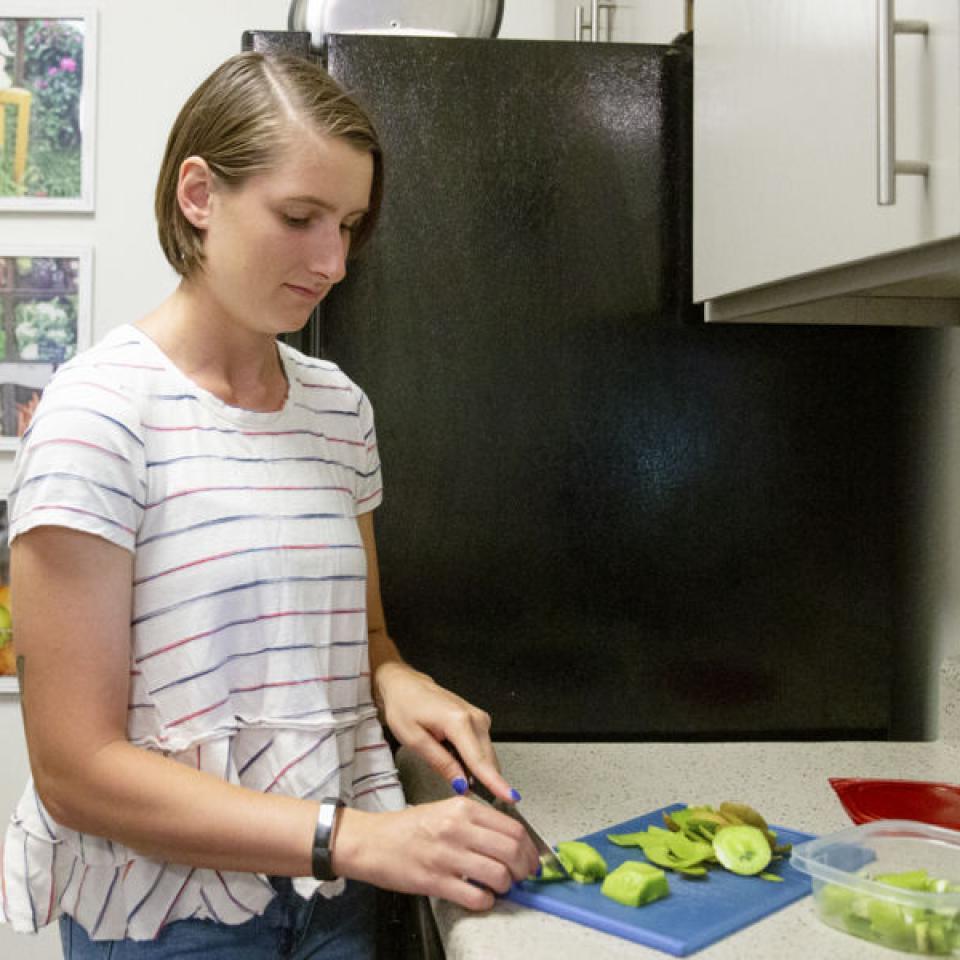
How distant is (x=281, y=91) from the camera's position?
1.01 m

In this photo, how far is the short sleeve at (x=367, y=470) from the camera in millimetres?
1196

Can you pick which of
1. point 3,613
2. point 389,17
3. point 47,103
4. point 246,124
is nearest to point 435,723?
point 246,124

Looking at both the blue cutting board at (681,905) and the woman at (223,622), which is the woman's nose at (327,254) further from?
the blue cutting board at (681,905)

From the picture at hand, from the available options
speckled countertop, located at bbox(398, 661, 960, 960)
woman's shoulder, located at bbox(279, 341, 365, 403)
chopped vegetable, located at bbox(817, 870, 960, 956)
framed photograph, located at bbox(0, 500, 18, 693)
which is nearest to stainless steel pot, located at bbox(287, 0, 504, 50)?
woman's shoulder, located at bbox(279, 341, 365, 403)

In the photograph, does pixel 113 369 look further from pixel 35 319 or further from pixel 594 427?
pixel 35 319

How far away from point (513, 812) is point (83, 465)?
468 mm

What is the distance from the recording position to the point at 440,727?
110 cm

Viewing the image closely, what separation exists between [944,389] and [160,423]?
3.21ft

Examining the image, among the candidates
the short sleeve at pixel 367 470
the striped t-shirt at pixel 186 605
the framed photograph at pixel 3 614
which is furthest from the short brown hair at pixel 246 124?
the framed photograph at pixel 3 614

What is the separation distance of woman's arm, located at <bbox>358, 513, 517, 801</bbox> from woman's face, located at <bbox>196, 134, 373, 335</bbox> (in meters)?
0.28

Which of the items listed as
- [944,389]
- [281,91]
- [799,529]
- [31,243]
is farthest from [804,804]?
[31,243]

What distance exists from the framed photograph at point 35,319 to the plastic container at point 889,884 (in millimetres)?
2166

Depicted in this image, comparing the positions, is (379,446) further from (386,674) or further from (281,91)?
(281,91)

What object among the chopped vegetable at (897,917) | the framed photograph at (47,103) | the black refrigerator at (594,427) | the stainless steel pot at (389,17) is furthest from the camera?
the framed photograph at (47,103)
